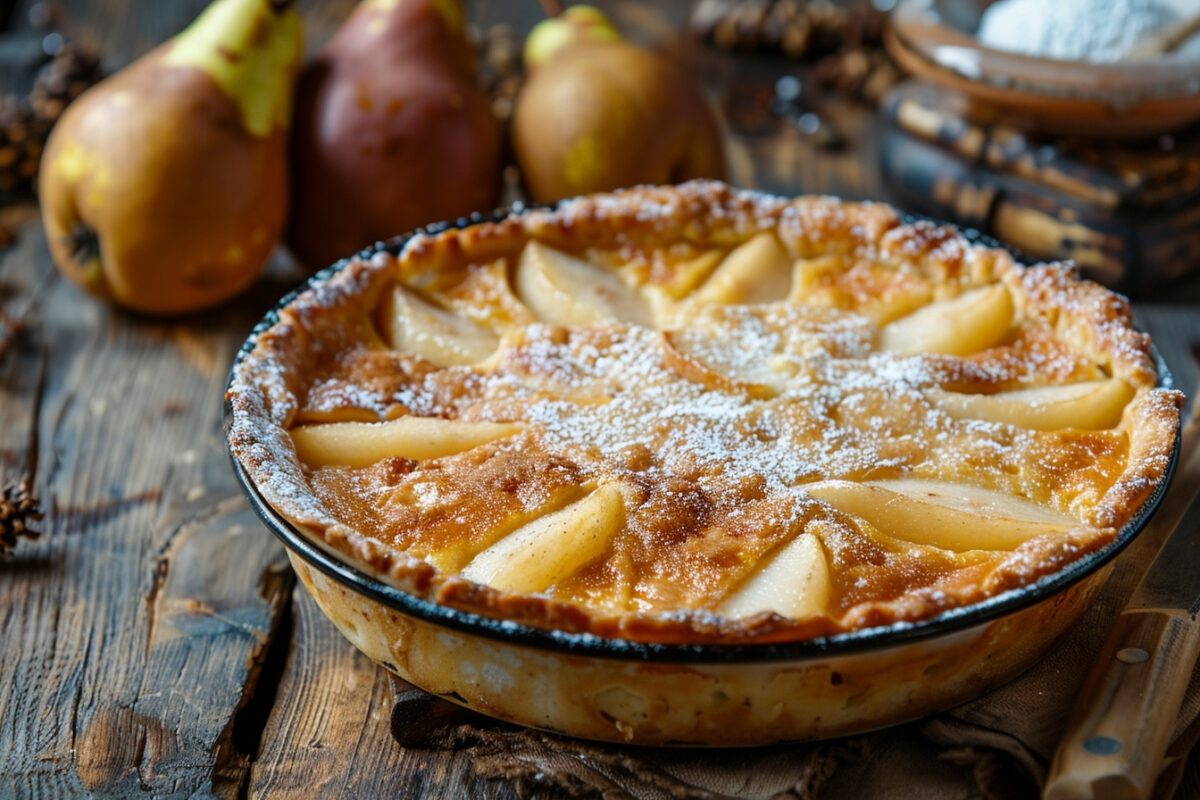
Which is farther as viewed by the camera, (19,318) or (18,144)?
(18,144)

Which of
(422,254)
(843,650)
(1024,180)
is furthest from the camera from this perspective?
(1024,180)

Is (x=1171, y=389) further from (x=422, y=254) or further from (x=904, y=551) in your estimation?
(x=422, y=254)

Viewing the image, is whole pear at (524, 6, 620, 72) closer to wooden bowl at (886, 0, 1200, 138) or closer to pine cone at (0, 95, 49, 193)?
wooden bowl at (886, 0, 1200, 138)

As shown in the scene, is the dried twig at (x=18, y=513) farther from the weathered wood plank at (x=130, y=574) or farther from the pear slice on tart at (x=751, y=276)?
the pear slice on tart at (x=751, y=276)

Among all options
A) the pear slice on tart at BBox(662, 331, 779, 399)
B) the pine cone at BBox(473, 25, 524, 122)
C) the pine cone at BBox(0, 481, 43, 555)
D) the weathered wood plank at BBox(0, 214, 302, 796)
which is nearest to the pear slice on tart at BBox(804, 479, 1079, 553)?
the pear slice on tart at BBox(662, 331, 779, 399)

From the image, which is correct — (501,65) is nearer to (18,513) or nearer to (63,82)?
(63,82)

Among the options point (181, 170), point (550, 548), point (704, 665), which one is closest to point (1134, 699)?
point (704, 665)

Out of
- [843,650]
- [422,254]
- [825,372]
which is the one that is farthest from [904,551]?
[422,254]
